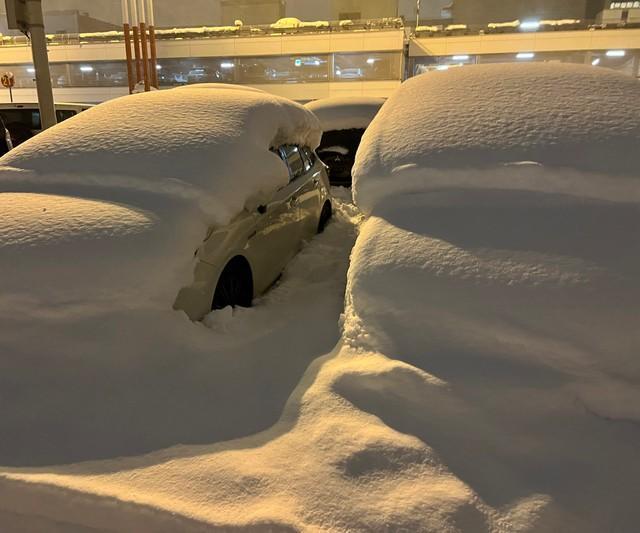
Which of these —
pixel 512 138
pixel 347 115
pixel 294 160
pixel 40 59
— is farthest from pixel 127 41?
pixel 512 138

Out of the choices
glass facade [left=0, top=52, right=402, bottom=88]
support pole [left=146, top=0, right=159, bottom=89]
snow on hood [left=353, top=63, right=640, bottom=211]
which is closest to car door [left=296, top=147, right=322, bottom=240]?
snow on hood [left=353, top=63, right=640, bottom=211]

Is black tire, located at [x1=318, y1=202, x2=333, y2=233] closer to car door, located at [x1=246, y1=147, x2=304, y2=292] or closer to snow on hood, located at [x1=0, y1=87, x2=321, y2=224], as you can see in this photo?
Result: car door, located at [x1=246, y1=147, x2=304, y2=292]

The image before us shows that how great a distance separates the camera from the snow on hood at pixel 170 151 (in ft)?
10.2

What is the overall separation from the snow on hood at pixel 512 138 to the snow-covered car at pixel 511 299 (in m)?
0.01

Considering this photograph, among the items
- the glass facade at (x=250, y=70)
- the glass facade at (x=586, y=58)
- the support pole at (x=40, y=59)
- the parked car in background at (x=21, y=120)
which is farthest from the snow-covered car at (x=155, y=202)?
the glass facade at (x=250, y=70)

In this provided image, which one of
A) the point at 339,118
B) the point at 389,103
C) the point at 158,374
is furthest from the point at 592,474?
the point at 339,118

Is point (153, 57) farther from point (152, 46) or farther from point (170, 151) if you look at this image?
point (170, 151)

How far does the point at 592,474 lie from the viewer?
184 centimetres

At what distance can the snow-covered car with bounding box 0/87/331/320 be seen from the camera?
Result: 2.64 meters

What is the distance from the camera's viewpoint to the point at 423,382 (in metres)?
2.14

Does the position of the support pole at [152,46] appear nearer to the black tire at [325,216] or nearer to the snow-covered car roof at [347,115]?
the snow-covered car roof at [347,115]

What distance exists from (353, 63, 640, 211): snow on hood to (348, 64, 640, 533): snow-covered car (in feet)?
0.03

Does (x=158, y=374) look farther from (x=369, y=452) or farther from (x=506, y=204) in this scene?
(x=506, y=204)

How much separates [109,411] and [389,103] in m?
2.58
